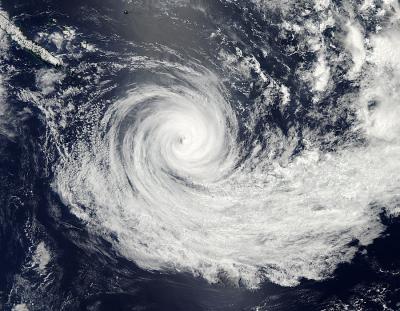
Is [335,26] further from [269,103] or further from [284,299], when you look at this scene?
[284,299]

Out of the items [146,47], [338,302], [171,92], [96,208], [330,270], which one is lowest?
[338,302]

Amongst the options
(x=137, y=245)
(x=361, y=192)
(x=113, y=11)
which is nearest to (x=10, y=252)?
(x=137, y=245)

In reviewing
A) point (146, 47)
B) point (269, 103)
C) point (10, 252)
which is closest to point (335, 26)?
point (269, 103)

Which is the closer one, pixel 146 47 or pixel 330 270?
pixel 330 270

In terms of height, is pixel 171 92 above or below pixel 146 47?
below

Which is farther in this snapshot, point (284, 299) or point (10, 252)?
point (10, 252)

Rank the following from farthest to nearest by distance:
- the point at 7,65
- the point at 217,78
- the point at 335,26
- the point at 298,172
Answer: the point at 7,65 < the point at 217,78 < the point at 298,172 < the point at 335,26

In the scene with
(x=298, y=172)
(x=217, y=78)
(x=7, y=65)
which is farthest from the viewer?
(x=7, y=65)

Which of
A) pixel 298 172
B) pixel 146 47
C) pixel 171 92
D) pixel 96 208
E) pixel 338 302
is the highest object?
pixel 146 47

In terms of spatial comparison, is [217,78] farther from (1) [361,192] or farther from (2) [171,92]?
(1) [361,192]
